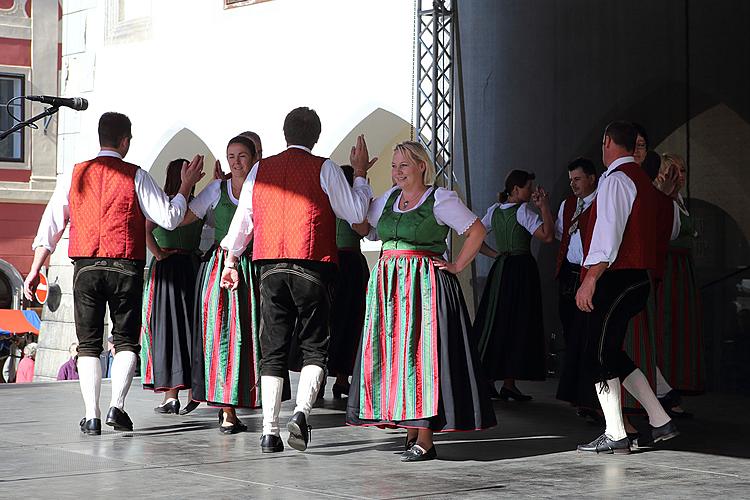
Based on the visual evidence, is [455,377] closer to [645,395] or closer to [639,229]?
[645,395]

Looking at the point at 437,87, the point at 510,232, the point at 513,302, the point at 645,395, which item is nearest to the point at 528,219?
the point at 510,232

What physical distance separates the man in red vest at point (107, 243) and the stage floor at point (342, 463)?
1.02 feet

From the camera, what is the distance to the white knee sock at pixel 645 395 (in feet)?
18.1

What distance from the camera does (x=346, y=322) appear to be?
299 inches

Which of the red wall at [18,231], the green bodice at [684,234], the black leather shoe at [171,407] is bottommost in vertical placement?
the black leather shoe at [171,407]

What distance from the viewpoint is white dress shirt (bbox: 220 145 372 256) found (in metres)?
5.45

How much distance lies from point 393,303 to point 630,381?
3.56ft

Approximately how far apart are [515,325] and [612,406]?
250cm

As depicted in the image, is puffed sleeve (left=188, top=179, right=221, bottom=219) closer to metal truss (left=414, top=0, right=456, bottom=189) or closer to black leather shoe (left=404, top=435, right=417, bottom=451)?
black leather shoe (left=404, top=435, right=417, bottom=451)

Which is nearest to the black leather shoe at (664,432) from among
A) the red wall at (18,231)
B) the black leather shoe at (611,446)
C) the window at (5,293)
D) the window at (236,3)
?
the black leather shoe at (611,446)

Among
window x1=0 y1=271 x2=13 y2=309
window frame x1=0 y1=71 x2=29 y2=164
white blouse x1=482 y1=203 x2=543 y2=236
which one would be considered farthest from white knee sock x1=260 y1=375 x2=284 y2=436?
window frame x1=0 y1=71 x2=29 y2=164

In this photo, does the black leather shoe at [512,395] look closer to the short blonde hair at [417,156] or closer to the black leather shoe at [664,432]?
the black leather shoe at [664,432]

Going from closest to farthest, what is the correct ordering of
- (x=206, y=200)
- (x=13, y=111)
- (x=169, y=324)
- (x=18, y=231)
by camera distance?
(x=206, y=200) → (x=169, y=324) → (x=18, y=231) → (x=13, y=111)

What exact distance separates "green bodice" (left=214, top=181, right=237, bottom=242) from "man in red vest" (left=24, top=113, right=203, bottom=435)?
23 centimetres
